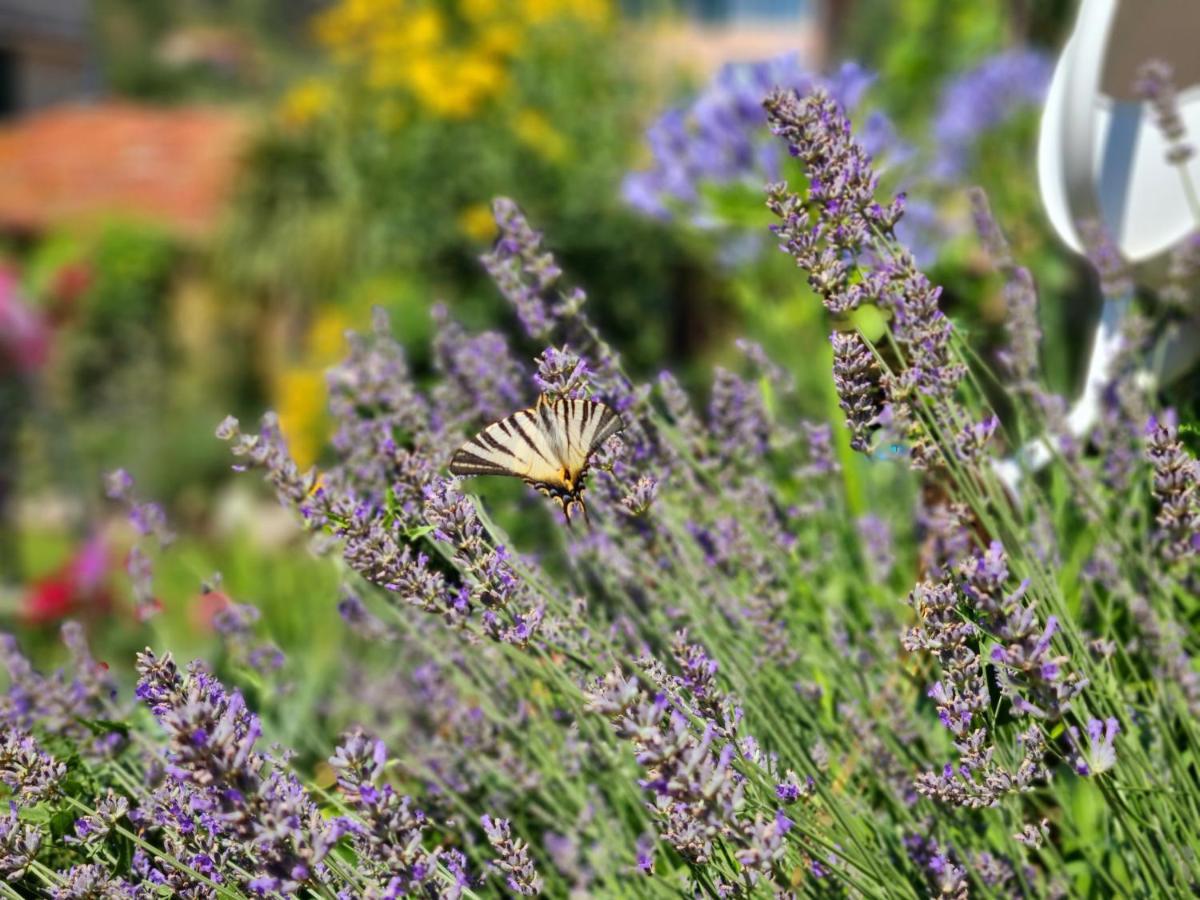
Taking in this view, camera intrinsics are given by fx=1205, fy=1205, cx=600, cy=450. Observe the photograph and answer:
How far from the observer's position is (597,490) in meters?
1.16

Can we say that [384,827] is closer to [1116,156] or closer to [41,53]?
[1116,156]

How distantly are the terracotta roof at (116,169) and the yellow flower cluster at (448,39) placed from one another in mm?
2922

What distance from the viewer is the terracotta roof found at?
412 inches

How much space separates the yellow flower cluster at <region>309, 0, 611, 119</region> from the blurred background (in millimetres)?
21

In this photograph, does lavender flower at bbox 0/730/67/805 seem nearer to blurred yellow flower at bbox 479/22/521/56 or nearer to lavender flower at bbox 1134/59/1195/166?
lavender flower at bbox 1134/59/1195/166

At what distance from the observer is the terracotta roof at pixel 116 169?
34.3ft

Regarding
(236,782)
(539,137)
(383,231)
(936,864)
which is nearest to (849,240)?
(936,864)

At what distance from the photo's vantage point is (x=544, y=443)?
92 cm

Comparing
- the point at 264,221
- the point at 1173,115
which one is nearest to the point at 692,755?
the point at 1173,115

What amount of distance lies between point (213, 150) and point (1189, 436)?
36.5 ft

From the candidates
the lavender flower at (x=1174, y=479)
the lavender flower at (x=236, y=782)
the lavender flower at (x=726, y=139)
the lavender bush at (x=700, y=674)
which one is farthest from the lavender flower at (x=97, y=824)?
the lavender flower at (x=726, y=139)

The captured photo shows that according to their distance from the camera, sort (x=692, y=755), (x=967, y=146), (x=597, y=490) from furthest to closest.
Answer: (x=967, y=146) < (x=597, y=490) < (x=692, y=755)

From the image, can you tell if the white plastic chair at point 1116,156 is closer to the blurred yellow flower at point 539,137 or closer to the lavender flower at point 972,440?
the lavender flower at point 972,440

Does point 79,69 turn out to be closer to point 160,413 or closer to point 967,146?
point 160,413
